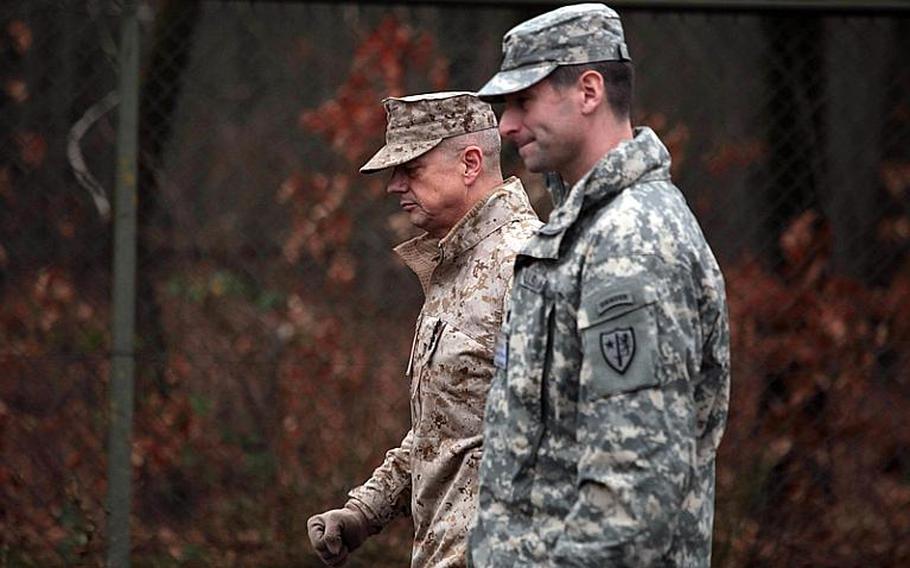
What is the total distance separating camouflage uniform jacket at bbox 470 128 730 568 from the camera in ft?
7.36

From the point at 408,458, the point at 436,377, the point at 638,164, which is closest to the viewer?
the point at 638,164

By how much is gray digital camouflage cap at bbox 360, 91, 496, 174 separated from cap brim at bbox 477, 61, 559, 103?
2.39 feet

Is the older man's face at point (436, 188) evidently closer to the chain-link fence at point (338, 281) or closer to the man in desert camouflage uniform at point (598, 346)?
the man in desert camouflage uniform at point (598, 346)

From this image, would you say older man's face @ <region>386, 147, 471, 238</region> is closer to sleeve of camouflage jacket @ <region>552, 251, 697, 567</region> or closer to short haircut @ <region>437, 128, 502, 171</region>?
A: short haircut @ <region>437, 128, 502, 171</region>

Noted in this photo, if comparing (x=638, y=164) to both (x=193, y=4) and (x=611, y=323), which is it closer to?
(x=611, y=323)

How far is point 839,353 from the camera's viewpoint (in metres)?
5.17

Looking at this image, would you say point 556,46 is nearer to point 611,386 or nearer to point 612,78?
point 612,78

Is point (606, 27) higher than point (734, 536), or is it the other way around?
point (606, 27)

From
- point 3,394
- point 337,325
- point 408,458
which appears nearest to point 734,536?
point 337,325

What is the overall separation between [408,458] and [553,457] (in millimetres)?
1059

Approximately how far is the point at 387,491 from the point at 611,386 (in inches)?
50.2

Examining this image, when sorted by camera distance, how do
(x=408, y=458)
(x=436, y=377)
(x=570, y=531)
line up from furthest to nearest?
(x=408, y=458) → (x=436, y=377) → (x=570, y=531)

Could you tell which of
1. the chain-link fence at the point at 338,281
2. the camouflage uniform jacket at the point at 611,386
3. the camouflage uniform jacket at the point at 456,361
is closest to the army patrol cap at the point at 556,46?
the camouflage uniform jacket at the point at 611,386

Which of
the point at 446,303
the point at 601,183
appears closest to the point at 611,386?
the point at 601,183
